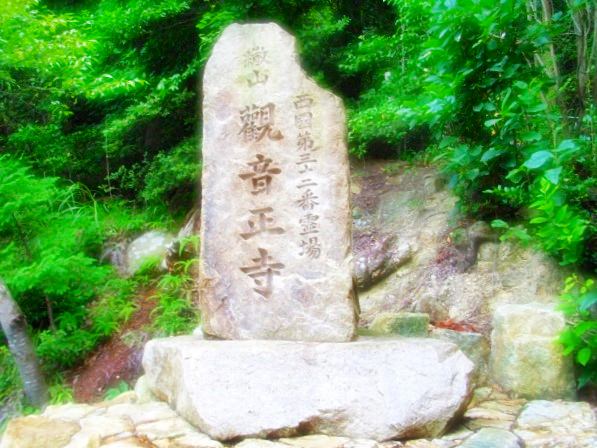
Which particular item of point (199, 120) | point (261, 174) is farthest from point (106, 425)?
point (199, 120)

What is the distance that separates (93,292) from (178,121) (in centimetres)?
240

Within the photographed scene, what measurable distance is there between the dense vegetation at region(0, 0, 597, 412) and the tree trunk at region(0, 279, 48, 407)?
1.37 ft

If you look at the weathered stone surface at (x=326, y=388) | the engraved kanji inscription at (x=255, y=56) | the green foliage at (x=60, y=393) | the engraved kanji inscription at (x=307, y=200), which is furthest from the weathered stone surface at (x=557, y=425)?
the green foliage at (x=60, y=393)

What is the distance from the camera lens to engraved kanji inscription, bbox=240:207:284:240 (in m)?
3.88

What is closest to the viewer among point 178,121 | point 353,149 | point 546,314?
point 546,314

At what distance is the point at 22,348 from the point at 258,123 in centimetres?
370

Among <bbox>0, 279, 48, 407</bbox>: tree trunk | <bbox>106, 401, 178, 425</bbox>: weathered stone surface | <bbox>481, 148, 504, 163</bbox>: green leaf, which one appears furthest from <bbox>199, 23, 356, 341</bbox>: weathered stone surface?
<bbox>0, 279, 48, 407</bbox>: tree trunk

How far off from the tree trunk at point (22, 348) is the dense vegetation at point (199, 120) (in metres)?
0.42

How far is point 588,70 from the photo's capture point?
4.74 m

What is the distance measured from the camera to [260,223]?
3.90m

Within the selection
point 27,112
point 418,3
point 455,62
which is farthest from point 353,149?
point 27,112

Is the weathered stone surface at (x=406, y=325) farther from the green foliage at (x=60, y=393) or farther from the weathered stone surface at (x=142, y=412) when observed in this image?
the green foliage at (x=60, y=393)

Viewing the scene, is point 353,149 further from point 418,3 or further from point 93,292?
point 93,292

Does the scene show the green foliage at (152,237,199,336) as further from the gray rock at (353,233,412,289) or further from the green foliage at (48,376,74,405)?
the gray rock at (353,233,412,289)
